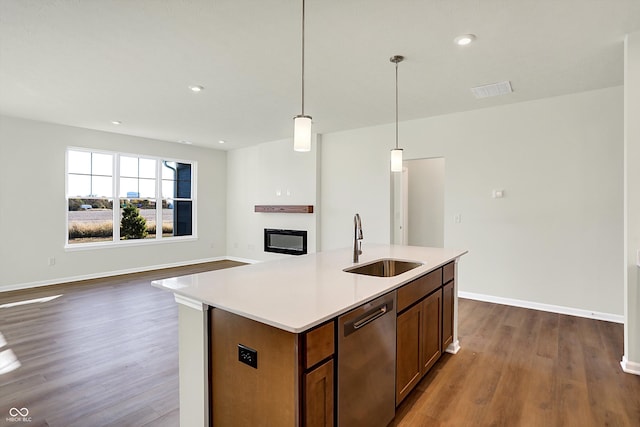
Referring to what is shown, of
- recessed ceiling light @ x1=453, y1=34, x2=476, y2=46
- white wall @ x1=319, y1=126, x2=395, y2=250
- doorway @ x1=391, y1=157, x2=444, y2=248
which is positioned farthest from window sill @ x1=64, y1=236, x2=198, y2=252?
recessed ceiling light @ x1=453, y1=34, x2=476, y2=46

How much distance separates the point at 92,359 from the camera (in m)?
2.73

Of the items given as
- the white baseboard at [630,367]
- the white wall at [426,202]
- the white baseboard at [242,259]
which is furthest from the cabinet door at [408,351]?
the white baseboard at [242,259]

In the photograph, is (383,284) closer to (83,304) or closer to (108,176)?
(83,304)

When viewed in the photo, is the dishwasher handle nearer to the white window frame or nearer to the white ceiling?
the white ceiling

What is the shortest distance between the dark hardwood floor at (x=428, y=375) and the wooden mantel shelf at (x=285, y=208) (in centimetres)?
296

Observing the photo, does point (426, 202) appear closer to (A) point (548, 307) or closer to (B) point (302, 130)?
(A) point (548, 307)

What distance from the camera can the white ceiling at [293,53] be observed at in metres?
2.23

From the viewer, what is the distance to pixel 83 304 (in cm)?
424

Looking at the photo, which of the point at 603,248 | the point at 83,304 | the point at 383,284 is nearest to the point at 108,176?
the point at 83,304

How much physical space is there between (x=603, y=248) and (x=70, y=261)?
775cm

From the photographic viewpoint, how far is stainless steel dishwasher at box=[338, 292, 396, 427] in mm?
1479

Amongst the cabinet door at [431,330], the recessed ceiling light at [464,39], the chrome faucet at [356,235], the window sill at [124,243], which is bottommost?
the cabinet door at [431,330]

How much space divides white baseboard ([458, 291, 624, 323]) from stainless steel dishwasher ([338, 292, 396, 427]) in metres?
3.13

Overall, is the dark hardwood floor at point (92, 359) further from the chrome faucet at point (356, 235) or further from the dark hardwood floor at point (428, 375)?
the chrome faucet at point (356, 235)
